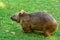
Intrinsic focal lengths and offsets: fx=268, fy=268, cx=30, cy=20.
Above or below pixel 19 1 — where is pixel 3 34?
below

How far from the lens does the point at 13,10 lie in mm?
10492

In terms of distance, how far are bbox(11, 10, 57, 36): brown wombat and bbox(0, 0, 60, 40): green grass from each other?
0.19 metres

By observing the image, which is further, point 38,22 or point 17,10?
point 17,10

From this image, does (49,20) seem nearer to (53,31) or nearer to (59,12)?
(53,31)

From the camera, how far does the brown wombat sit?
7824 mm

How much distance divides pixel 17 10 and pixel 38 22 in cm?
275

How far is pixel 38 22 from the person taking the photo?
26.1 ft

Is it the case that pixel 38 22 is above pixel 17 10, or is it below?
below

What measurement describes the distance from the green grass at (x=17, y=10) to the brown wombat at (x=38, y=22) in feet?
0.63

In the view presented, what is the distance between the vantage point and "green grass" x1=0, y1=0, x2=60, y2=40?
25.9ft

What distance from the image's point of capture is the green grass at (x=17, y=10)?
7.90 m

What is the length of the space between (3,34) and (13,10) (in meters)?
2.60

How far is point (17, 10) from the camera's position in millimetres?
10562

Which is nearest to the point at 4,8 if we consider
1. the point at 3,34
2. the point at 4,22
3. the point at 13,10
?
the point at 13,10
